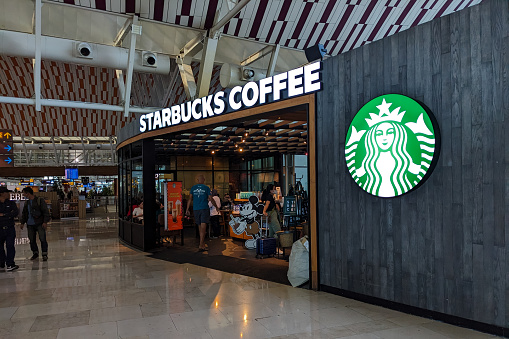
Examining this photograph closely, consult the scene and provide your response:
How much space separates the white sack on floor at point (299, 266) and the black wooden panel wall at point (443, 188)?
19.7 inches

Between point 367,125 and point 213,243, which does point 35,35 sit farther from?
point 367,125

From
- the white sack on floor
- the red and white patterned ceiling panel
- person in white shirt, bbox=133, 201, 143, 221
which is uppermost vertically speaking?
the red and white patterned ceiling panel

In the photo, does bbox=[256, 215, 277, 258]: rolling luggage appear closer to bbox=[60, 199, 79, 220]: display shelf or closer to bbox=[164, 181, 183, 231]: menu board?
bbox=[164, 181, 183, 231]: menu board

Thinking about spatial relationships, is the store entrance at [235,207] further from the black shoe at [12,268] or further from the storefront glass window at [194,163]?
the black shoe at [12,268]

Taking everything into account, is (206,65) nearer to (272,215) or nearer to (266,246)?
(272,215)

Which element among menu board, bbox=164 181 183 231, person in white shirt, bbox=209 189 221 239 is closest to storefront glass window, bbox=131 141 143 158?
menu board, bbox=164 181 183 231

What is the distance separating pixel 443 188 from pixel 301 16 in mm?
7781

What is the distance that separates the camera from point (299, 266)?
5359 millimetres

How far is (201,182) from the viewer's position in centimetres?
857

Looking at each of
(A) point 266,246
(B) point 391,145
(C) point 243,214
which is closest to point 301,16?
(C) point 243,214

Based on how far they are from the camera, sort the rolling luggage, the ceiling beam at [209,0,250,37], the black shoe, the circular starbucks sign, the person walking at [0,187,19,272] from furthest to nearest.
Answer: the ceiling beam at [209,0,250,37], the rolling luggage, the black shoe, the person walking at [0,187,19,272], the circular starbucks sign

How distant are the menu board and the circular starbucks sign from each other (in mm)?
5469

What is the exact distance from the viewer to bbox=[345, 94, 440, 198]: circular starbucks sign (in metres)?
4.01

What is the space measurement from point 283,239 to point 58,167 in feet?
70.8
